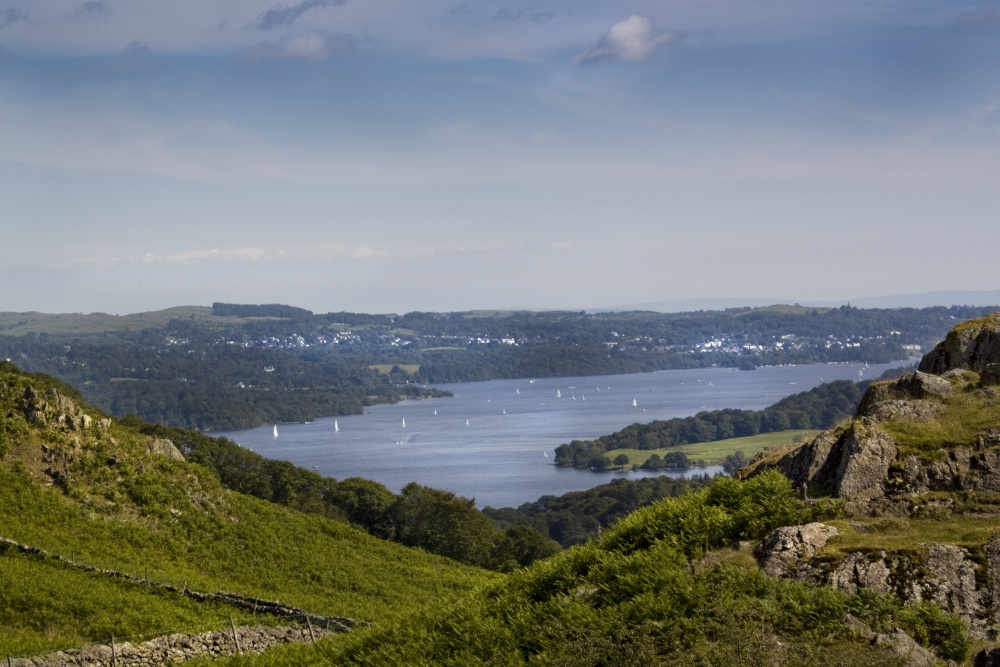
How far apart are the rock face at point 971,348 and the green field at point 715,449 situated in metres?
→ 131

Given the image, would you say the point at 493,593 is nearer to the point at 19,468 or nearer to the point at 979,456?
the point at 979,456

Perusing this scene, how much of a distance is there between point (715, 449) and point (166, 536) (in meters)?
140

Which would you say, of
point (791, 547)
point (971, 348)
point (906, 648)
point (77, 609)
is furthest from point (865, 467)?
point (77, 609)

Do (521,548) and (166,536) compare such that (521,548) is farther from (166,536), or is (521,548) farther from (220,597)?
(220,597)

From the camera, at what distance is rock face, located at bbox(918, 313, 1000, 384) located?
13297mm

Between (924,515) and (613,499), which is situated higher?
(924,515)

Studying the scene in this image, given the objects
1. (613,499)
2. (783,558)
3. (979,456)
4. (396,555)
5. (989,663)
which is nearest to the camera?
(989,663)

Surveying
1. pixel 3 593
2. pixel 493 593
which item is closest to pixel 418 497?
pixel 3 593

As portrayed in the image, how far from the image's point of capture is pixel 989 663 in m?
7.74

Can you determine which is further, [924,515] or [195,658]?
[195,658]

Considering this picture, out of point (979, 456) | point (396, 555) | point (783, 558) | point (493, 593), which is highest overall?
point (979, 456)

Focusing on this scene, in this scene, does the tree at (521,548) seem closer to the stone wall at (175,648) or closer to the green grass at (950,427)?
the stone wall at (175,648)

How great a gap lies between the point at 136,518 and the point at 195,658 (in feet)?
38.4

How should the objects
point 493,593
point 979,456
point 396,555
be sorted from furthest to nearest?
point 396,555 < point 493,593 < point 979,456
